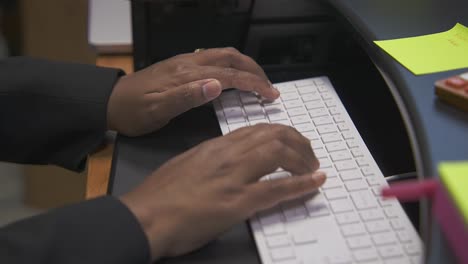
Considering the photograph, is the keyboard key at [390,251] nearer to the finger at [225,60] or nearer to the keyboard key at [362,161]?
the keyboard key at [362,161]

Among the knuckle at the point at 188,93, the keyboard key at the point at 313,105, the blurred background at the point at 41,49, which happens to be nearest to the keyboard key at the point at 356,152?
the keyboard key at the point at 313,105

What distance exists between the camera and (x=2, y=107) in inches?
30.4

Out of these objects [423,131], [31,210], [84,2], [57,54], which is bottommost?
[31,210]

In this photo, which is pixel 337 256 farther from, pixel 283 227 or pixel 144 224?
pixel 144 224

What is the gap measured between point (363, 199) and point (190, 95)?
26 centimetres

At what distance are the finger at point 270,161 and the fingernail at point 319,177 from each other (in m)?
0.02

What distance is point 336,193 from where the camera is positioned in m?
0.61

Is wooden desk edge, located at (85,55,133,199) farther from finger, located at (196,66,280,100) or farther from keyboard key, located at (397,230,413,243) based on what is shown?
keyboard key, located at (397,230,413,243)

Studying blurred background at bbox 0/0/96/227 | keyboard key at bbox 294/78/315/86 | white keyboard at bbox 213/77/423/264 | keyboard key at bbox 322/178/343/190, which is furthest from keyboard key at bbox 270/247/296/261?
blurred background at bbox 0/0/96/227

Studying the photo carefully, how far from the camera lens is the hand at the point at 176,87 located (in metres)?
0.73

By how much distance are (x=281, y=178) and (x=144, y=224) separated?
0.15 m

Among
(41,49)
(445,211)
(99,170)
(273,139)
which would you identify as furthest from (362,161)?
(41,49)

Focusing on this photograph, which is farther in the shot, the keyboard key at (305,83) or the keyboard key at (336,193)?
the keyboard key at (305,83)

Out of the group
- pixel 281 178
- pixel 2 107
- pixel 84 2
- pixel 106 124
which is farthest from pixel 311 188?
pixel 84 2
